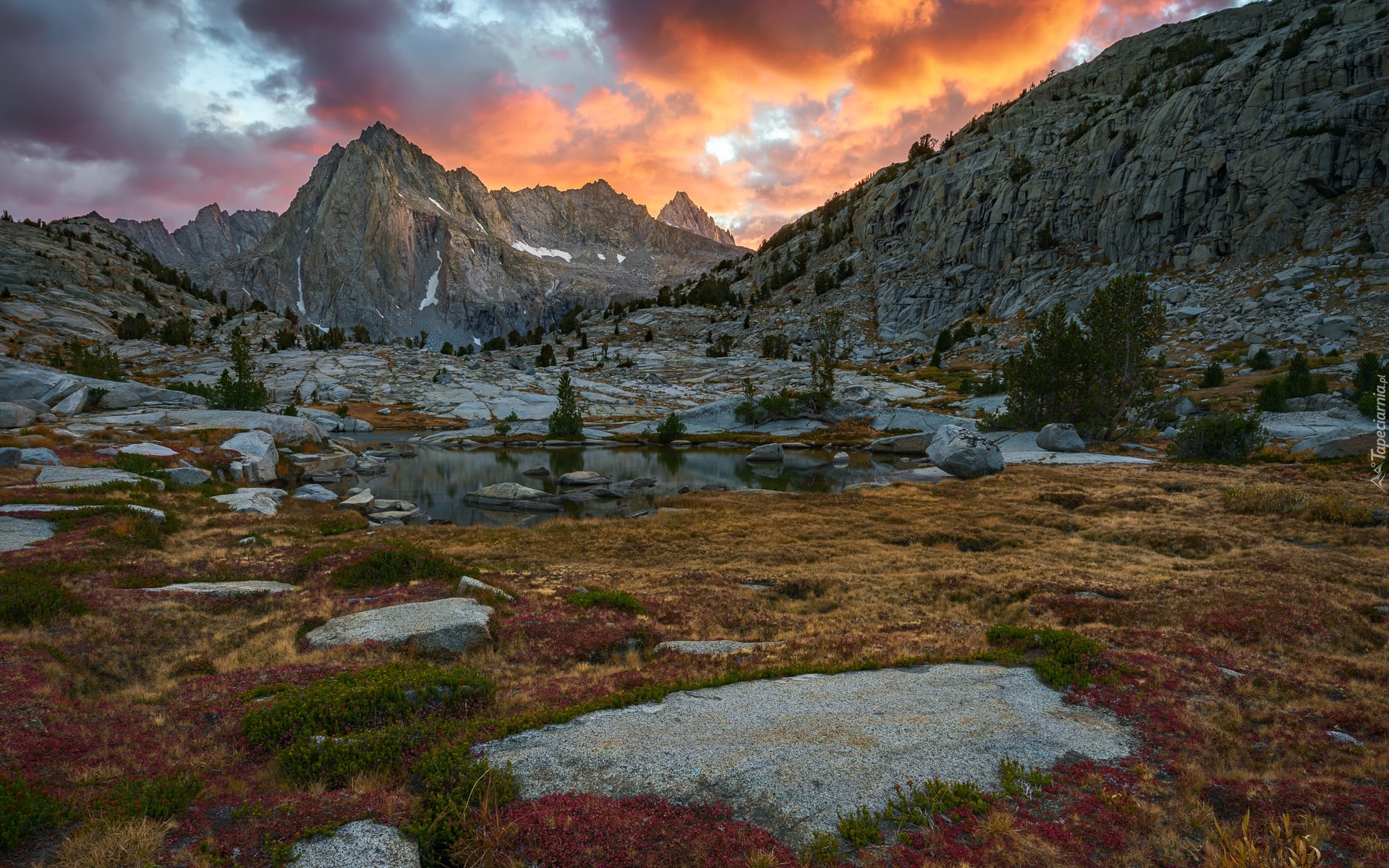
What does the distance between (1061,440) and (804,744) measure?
5611 cm

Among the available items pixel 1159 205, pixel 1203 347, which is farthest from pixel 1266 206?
pixel 1203 347

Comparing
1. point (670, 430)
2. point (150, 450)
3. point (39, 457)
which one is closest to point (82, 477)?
point (39, 457)

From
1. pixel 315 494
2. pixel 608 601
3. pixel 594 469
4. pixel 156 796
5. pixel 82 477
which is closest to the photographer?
pixel 156 796

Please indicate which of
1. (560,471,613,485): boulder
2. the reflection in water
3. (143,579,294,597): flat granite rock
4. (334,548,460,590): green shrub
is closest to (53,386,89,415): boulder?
the reflection in water

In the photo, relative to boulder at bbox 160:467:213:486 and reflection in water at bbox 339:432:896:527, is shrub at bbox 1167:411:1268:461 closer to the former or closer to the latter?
reflection in water at bbox 339:432:896:527

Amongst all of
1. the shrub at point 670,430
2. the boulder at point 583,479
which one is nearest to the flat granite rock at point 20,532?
the boulder at point 583,479

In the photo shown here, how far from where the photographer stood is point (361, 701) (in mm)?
9609

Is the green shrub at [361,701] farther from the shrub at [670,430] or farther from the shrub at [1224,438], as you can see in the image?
the shrub at [670,430]

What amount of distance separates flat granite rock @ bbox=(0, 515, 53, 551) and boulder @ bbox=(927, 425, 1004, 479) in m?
51.6

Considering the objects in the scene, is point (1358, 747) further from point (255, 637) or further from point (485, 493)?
point (485, 493)

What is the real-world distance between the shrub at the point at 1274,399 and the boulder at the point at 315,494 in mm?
75659

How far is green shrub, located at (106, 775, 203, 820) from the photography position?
251 inches

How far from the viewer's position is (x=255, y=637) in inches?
551

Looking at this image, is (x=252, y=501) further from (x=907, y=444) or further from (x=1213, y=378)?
(x=1213, y=378)
